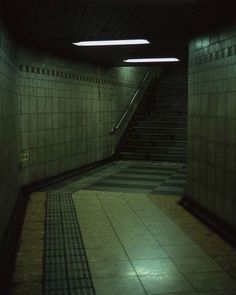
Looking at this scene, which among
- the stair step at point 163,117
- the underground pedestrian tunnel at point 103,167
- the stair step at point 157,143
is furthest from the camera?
the stair step at point 163,117

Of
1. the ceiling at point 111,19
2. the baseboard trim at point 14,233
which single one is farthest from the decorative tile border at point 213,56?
the baseboard trim at point 14,233

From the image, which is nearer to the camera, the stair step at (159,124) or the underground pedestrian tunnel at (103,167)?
the underground pedestrian tunnel at (103,167)

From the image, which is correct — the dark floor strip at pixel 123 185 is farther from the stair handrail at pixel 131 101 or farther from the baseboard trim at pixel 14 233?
the stair handrail at pixel 131 101

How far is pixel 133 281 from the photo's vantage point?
4461mm

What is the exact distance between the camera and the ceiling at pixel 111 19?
5.33m

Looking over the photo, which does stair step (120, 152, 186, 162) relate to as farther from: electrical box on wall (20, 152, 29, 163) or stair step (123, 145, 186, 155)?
electrical box on wall (20, 152, 29, 163)

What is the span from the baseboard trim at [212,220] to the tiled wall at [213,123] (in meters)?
0.08

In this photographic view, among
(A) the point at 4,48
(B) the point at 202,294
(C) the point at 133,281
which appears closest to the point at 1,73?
(A) the point at 4,48

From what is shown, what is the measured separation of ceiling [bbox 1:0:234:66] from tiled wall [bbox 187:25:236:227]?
0.36 m

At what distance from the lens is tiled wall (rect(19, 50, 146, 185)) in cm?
897

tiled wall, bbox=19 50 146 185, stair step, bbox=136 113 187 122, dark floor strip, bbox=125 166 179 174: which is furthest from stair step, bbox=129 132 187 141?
dark floor strip, bbox=125 166 179 174

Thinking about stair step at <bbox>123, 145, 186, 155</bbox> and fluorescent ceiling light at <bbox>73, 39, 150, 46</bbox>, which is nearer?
fluorescent ceiling light at <bbox>73, 39, 150, 46</bbox>

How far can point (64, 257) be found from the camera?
17.1ft

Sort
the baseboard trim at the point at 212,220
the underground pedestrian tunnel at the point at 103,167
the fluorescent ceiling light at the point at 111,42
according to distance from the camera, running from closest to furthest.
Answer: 1. the underground pedestrian tunnel at the point at 103,167
2. the baseboard trim at the point at 212,220
3. the fluorescent ceiling light at the point at 111,42
